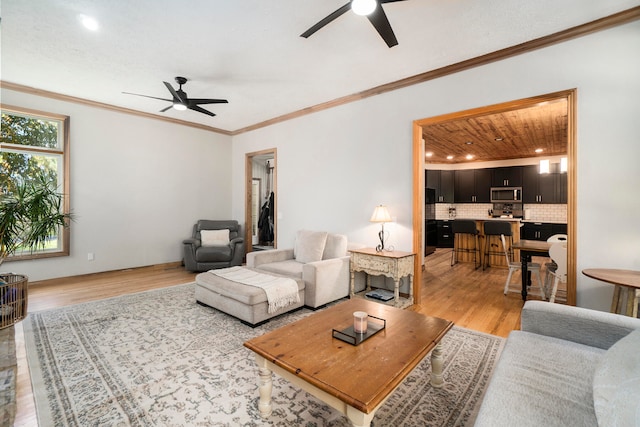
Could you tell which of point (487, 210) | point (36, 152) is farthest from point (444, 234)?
point (36, 152)

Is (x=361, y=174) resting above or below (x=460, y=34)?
below

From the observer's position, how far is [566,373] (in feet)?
4.52

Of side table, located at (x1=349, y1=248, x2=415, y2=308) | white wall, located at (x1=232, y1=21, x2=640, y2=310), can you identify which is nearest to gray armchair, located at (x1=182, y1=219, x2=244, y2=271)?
white wall, located at (x1=232, y1=21, x2=640, y2=310)

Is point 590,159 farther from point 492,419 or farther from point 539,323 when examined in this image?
point 492,419

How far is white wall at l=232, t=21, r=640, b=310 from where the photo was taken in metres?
2.53

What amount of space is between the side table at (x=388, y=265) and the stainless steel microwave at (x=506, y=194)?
19.5 feet

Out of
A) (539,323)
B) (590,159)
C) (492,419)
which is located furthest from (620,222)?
(492,419)

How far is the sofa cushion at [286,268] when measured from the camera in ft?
11.8

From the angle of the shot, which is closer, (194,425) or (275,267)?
(194,425)

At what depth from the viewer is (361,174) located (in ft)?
14.2

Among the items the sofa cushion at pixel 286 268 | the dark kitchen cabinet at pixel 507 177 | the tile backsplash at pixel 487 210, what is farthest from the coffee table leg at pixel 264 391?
the dark kitchen cabinet at pixel 507 177

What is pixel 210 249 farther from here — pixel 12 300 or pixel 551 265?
pixel 551 265

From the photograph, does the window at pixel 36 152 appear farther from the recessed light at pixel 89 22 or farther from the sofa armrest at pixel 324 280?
the sofa armrest at pixel 324 280

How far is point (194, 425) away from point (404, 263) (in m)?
2.66
